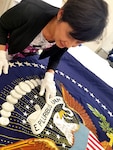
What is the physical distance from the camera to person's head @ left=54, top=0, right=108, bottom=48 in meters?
0.69

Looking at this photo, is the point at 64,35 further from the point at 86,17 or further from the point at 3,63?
the point at 3,63

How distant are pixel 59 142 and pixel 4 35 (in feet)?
1.33

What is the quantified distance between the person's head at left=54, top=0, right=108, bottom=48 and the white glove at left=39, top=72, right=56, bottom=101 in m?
0.26

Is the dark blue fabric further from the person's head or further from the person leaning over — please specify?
the person's head

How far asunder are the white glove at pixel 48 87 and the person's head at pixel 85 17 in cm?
26

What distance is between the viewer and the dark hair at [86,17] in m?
0.69

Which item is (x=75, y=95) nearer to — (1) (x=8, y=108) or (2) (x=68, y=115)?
(2) (x=68, y=115)

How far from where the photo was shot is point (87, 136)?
87 centimetres

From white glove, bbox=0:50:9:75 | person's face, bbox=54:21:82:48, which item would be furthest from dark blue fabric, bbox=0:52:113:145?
person's face, bbox=54:21:82:48

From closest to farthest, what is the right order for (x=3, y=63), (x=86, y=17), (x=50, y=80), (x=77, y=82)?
(x=86, y=17)
(x=3, y=63)
(x=50, y=80)
(x=77, y=82)

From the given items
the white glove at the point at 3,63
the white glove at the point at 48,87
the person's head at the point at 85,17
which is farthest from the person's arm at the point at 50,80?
the person's head at the point at 85,17

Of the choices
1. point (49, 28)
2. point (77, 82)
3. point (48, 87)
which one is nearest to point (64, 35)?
point (49, 28)

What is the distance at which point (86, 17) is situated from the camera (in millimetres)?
685

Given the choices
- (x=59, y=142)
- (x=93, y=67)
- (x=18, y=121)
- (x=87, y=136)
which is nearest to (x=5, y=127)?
(x=18, y=121)
